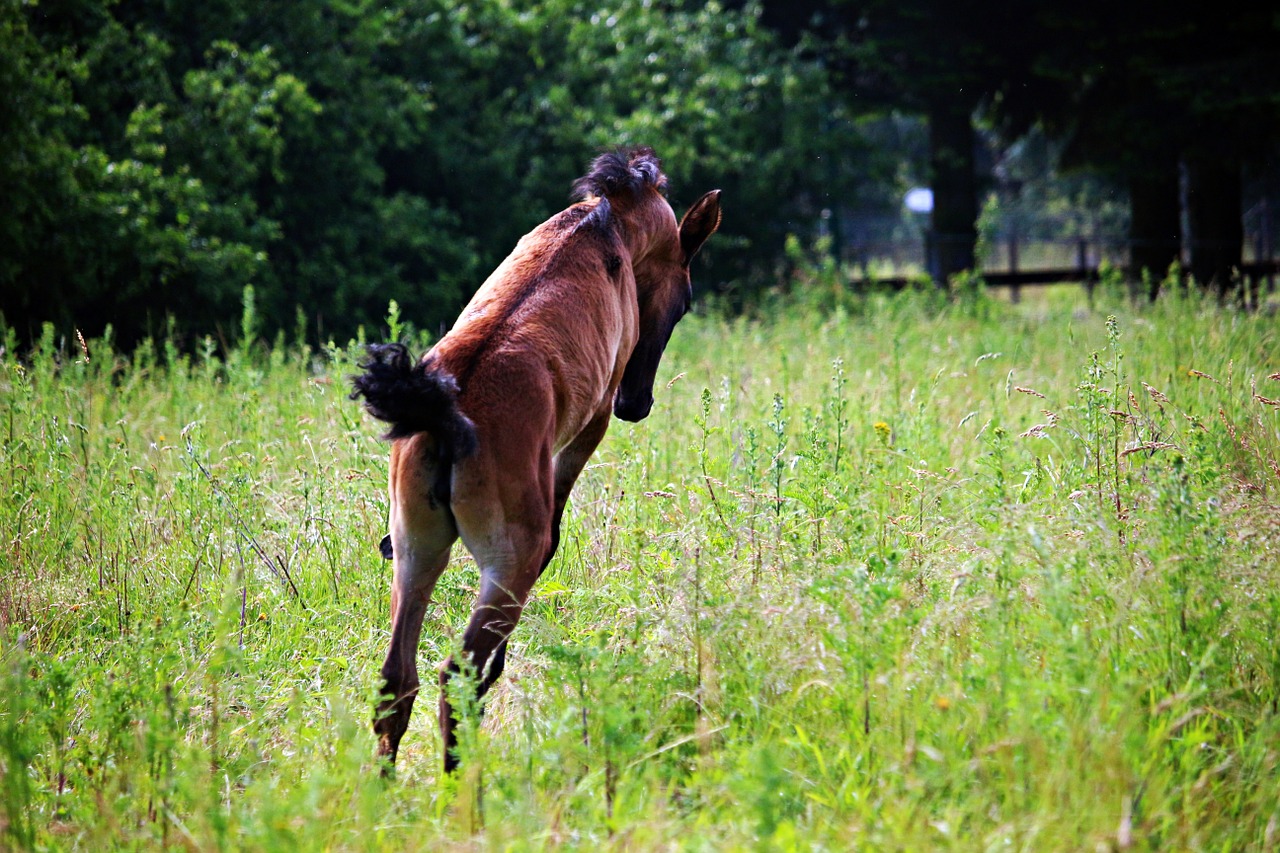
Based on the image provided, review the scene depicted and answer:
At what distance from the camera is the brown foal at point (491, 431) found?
10.0ft

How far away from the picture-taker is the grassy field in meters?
2.56

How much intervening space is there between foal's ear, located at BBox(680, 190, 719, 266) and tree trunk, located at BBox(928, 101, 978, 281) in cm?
1374

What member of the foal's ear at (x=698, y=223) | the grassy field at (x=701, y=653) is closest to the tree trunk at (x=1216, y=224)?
the grassy field at (x=701, y=653)

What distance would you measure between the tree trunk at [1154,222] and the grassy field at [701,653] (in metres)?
11.4

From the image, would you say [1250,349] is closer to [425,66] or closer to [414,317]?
[414,317]

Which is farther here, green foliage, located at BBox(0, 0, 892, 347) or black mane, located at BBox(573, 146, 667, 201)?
green foliage, located at BBox(0, 0, 892, 347)

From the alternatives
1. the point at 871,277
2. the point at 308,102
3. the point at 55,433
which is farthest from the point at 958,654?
the point at 871,277

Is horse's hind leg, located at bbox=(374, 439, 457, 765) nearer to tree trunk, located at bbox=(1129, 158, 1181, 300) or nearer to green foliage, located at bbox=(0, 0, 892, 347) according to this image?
green foliage, located at bbox=(0, 0, 892, 347)

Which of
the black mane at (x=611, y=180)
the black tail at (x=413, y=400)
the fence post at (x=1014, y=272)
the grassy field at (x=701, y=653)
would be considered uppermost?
the black mane at (x=611, y=180)

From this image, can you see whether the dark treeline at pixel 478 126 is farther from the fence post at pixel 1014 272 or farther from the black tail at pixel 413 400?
the black tail at pixel 413 400

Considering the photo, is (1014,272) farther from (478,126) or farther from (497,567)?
(497,567)

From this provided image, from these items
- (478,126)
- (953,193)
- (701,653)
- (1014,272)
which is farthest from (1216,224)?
(701,653)

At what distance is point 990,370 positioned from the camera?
8.28 meters

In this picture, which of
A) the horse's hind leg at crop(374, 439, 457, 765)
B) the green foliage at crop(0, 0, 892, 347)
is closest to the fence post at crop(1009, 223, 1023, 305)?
the green foliage at crop(0, 0, 892, 347)
